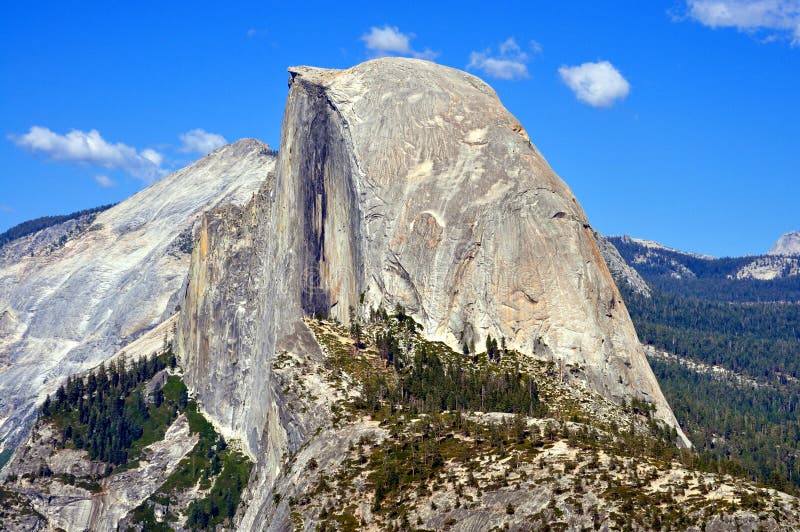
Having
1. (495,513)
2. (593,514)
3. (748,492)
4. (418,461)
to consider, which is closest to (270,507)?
(418,461)

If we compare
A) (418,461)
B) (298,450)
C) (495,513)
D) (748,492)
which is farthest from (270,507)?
(748,492)

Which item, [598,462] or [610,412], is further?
[610,412]

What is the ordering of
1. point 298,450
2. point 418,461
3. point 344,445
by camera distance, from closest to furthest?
point 418,461
point 344,445
point 298,450

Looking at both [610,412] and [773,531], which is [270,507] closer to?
[610,412]

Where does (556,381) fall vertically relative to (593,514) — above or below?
above

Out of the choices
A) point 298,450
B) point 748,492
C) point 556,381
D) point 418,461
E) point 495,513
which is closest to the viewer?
point 748,492

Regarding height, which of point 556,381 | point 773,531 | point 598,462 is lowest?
point 773,531

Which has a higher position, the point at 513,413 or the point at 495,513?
the point at 513,413

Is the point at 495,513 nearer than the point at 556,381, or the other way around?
the point at 495,513

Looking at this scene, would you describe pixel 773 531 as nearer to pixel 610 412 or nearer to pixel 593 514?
pixel 593 514
